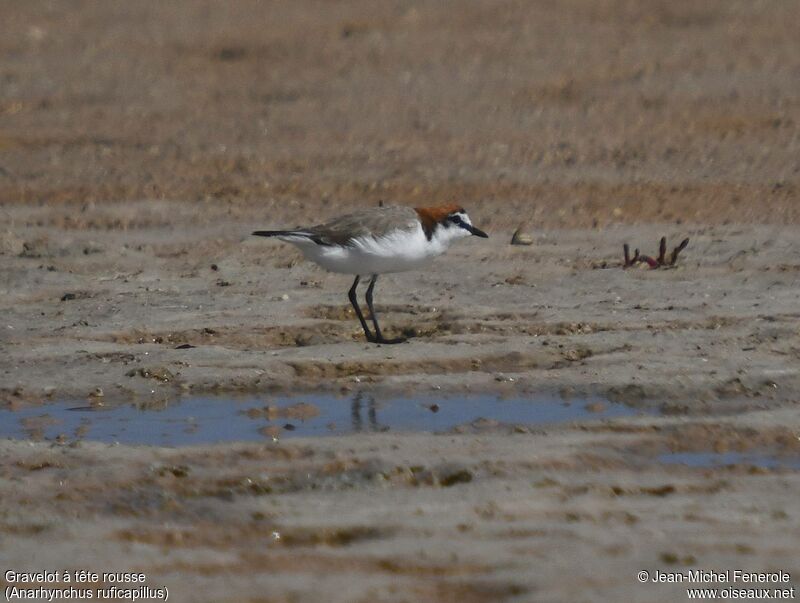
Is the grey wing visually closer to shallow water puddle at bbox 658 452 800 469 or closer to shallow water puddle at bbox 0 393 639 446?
shallow water puddle at bbox 0 393 639 446

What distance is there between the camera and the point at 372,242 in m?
9.54

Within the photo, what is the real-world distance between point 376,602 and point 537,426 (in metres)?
2.39

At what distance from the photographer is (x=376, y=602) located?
17.0ft

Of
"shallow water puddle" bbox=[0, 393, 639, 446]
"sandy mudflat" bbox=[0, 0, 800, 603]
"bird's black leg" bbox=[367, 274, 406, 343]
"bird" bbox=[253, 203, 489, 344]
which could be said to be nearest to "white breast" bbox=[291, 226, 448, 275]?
"bird" bbox=[253, 203, 489, 344]

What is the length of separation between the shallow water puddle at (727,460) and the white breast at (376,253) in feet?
10.0

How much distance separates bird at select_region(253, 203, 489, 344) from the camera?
9.54 meters

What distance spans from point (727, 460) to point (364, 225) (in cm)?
336

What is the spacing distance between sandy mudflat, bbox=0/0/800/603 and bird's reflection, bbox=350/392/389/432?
0.18 m

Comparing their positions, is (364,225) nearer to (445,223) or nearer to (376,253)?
(376,253)

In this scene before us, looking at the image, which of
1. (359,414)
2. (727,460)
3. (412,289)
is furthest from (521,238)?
(727,460)

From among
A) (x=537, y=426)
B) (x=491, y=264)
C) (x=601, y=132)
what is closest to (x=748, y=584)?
(x=537, y=426)

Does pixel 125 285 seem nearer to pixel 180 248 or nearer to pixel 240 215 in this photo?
pixel 180 248

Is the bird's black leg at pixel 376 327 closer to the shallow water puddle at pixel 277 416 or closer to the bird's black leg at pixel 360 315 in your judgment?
the bird's black leg at pixel 360 315

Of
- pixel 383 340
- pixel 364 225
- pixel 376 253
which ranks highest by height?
pixel 364 225
